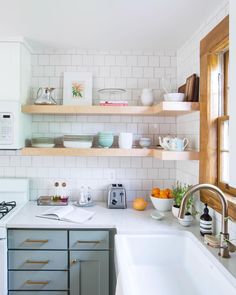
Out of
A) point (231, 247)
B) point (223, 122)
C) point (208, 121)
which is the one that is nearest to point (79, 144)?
point (208, 121)

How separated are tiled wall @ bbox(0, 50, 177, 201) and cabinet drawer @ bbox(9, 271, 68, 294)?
2.70 ft

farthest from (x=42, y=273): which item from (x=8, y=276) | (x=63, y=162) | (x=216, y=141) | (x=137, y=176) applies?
(x=216, y=141)

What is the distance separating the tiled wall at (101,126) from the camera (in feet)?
9.06

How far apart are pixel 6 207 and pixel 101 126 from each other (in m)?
1.14

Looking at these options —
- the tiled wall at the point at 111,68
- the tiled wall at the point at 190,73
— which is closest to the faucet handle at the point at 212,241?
the tiled wall at the point at 190,73

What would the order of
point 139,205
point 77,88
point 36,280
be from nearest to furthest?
point 36,280, point 139,205, point 77,88

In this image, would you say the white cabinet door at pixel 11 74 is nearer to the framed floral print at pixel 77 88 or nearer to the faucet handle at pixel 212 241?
the framed floral print at pixel 77 88

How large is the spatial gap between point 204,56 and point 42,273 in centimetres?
202

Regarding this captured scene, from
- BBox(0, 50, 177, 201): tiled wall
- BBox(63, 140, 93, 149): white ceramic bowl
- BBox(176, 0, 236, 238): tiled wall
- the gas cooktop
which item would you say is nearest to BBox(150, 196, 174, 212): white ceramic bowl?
BBox(176, 0, 236, 238): tiled wall

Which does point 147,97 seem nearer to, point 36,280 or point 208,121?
point 208,121

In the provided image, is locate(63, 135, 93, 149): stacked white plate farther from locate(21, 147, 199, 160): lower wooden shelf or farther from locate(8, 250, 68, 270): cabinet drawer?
locate(8, 250, 68, 270): cabinet drawer

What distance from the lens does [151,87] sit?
2795 millimetres

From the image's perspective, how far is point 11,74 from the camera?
2.44 meters

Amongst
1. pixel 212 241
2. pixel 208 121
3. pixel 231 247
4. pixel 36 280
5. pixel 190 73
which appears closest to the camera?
pixel 231 247
